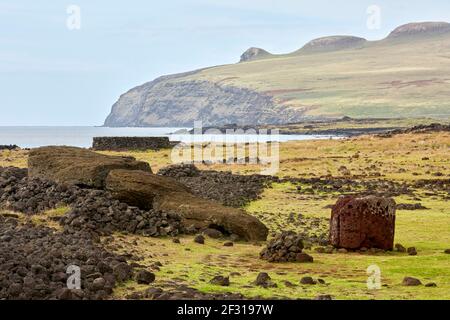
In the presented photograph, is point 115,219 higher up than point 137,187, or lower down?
lower down

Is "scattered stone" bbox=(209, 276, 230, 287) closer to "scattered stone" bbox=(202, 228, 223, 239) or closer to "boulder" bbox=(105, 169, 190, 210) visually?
"scattered stone" bbox=(202, 228, 223, 239)

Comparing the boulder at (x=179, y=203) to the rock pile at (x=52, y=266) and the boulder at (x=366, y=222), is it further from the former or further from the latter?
the rock pile at (x=52, y=266)

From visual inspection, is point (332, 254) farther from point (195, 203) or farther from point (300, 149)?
point (300, 149)

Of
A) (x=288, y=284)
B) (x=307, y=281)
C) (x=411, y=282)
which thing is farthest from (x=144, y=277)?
(x=411, y=282)

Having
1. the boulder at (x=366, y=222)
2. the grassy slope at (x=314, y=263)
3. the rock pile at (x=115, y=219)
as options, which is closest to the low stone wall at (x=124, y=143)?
the grassy slope at (x=314, y=263)

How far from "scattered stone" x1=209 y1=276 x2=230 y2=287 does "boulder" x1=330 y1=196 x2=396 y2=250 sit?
705 centimetres

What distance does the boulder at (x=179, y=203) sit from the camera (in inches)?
972

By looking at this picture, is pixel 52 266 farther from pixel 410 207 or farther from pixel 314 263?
pixel 410 207

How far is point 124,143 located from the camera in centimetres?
7050

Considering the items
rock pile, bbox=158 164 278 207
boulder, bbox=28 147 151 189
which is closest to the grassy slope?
rock pile, bbox=158 164 278 207

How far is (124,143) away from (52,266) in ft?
182

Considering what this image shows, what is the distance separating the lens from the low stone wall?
69.8 metres
